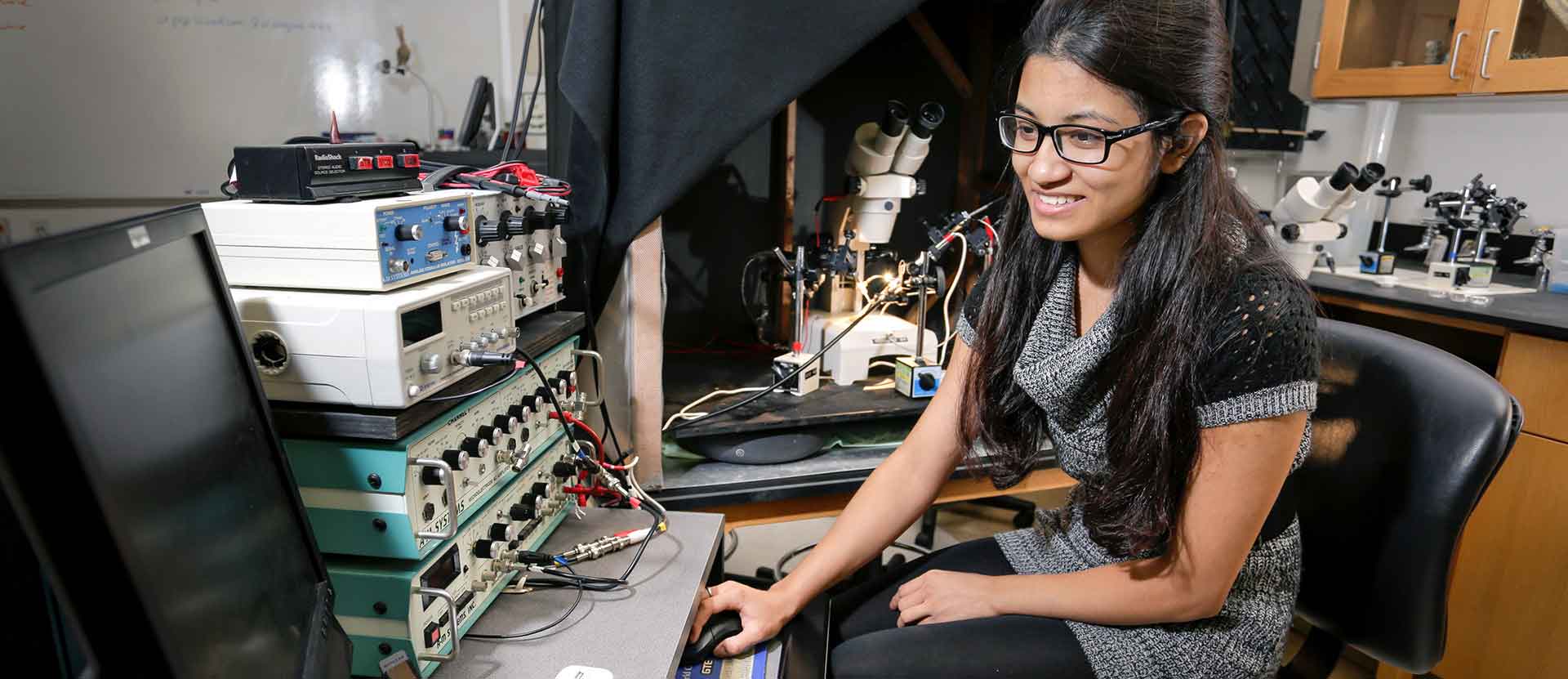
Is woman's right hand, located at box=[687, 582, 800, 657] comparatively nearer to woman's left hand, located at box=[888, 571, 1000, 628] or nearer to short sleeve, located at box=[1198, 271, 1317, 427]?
woman's left hand, located at box=[888, 571, 1000, 628]

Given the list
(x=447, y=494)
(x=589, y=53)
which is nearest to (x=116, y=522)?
(x=447, y=494)

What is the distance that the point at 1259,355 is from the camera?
88cm

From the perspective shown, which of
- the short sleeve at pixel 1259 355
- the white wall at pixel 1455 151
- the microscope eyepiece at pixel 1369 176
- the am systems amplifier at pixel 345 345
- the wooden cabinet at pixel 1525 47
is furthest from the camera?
the white wall at pixel 1455 151

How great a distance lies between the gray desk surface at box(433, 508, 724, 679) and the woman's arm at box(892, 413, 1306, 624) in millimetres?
312

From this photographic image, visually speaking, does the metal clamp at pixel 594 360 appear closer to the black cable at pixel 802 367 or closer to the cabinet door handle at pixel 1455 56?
the black cable at pixel 802 367

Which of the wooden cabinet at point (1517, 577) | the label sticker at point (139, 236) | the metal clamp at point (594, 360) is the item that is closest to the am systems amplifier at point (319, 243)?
the label sticker at point (139, 236)

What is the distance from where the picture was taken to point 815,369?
1.70 meters

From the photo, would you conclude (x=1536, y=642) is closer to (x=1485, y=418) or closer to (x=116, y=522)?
(x=1485, y=418)

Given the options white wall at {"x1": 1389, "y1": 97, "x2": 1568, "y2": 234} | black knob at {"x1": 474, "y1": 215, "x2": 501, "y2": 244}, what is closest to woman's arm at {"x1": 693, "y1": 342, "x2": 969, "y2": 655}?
black knob at {"x1": 474, "y1": 215, "x2": 501, "y2": 244}

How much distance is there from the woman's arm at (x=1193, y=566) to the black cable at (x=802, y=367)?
22.6 inches

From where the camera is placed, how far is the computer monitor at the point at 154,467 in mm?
400

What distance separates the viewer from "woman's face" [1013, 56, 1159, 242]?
35.6 inches

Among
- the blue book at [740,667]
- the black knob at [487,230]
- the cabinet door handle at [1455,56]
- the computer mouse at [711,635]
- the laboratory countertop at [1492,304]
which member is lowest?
the blue book at [740,667]

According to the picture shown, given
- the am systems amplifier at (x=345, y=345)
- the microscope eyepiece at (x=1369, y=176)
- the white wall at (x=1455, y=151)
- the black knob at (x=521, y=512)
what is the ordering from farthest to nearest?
the white wall at (x=1455, y=151), the microscope eyepiece at (x=1369, y=176), the black knob at (x=521, y=512), the am systems amplifier at (x=345, y=345)
